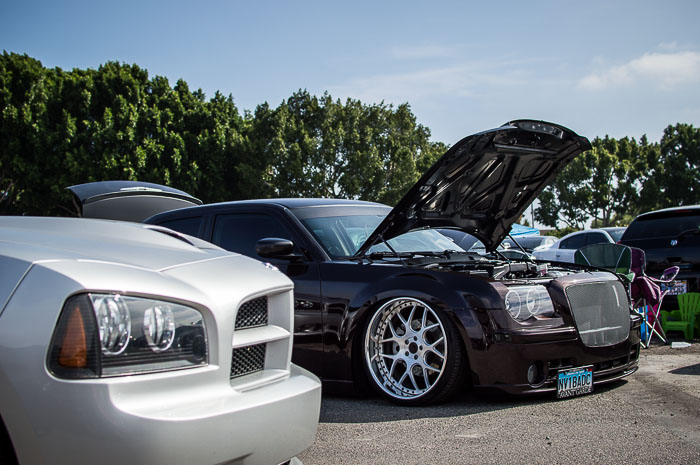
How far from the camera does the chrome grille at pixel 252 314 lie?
2480mm

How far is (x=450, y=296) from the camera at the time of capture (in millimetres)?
4547

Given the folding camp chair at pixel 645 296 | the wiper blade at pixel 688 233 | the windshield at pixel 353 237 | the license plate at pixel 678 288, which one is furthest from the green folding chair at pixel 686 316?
the windshield at pixel 353 237

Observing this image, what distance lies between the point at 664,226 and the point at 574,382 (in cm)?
583

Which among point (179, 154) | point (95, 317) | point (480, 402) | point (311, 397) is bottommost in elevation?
point (480, 402)

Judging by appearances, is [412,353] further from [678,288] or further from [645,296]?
[678,288]

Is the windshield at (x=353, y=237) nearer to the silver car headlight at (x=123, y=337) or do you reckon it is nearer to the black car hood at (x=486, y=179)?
the black car hood at (x=486, y=179)

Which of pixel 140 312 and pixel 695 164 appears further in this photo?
pixel 695 164

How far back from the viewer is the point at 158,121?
33594 millimetres

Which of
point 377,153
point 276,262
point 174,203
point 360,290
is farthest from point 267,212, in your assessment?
point 377,153

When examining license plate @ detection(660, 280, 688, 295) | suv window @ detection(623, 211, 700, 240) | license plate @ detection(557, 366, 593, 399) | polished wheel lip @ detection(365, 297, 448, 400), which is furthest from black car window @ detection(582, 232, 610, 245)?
polished wheel lip @ detection(365, 297, 448, 400)

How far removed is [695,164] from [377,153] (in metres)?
30.3

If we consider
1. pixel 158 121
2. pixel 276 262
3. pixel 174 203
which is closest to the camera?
pixel 276 262

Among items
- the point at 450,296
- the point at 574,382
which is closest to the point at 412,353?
the point at 450,296

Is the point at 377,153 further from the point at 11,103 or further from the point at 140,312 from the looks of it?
the point at 140,312
